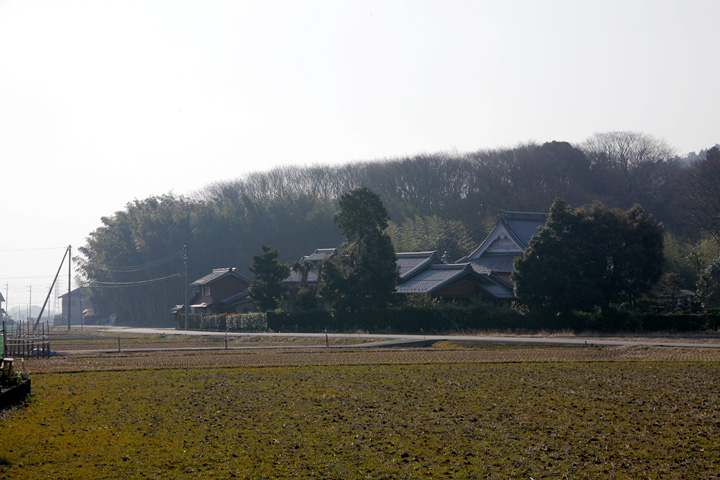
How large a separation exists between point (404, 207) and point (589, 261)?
41.5 metres

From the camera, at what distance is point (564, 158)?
78.8 m

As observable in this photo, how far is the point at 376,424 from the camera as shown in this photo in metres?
12.6

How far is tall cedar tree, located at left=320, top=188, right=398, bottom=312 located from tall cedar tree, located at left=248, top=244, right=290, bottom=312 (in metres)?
7.39

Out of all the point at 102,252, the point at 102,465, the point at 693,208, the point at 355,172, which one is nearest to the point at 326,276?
the point at 693,208

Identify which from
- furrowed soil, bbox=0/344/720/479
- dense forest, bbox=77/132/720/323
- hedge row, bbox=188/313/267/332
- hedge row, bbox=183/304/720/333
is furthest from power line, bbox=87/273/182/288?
furrowed soil, bbox=0/344/720/479

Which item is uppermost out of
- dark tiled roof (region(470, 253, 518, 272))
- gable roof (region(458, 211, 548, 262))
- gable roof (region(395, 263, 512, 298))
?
gable roof (region(458, 211, 548, 262))

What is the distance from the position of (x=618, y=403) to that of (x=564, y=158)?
67435 mm

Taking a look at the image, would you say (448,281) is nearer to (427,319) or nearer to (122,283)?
(427,319)

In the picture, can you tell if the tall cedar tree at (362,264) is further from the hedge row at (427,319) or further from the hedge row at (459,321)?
the hedge row at (459,321)

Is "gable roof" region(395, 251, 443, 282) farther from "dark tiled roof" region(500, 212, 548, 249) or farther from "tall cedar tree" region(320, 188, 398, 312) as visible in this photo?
"dark tiled roof" region(500, 212, 548, 249)

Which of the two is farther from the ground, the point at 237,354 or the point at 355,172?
the point at 355,172

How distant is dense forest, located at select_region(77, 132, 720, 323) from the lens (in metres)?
70.4

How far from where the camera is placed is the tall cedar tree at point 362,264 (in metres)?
48.0

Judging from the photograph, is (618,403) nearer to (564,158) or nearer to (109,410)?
(109,410)
